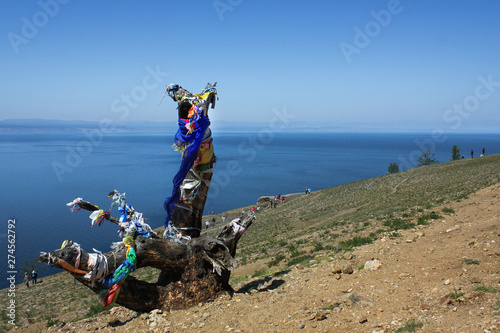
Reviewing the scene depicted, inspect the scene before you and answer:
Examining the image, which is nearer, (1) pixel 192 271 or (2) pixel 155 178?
(1) pixel 192 271

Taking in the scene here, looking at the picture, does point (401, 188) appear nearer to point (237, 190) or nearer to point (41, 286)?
point (41, 286)

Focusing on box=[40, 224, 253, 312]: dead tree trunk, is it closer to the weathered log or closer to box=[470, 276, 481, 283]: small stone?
the weathered log

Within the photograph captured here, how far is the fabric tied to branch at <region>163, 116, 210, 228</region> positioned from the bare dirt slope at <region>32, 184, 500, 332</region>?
2862mm

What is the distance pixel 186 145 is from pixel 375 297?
5868mm

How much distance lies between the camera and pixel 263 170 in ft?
341

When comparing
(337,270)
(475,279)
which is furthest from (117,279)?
(475,279)

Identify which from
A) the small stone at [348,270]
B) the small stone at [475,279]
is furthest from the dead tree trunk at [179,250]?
the small stone at [475,279]

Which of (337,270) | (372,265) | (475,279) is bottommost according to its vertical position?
(337,270)

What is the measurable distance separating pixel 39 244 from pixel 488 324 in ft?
133

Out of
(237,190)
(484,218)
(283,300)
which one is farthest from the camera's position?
(237,190)

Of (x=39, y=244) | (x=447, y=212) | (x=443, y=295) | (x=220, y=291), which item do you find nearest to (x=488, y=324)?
(x=443, y=295)

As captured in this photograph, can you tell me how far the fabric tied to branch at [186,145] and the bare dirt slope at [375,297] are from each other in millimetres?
2862

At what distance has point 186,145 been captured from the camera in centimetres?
928

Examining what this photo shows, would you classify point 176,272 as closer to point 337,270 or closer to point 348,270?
point 337,270
